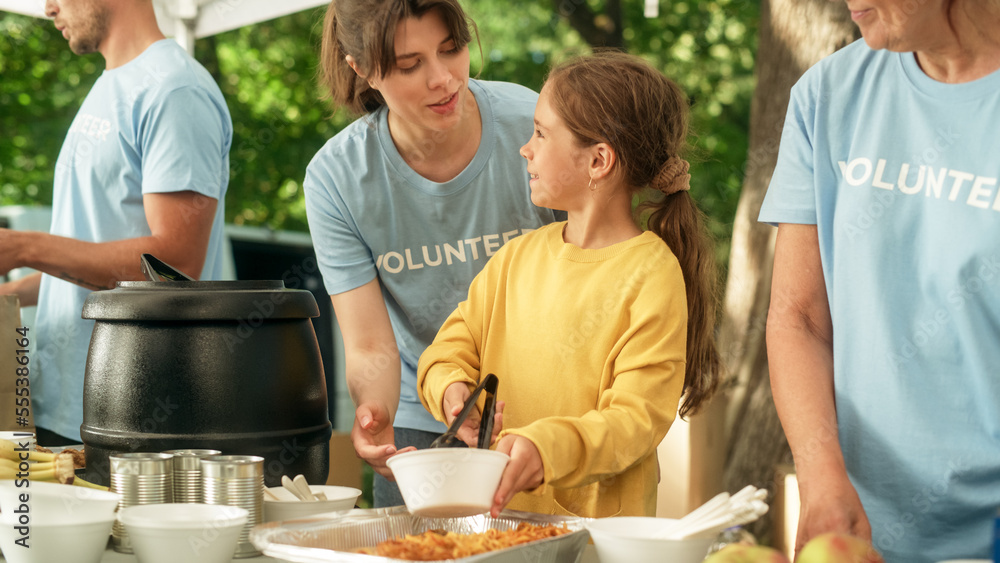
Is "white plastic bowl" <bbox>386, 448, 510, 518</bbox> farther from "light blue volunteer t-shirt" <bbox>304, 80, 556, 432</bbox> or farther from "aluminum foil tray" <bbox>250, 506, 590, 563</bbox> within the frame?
"light blue volunteer t-shirt" <bbox>304, 80, 556, 432</bbox>

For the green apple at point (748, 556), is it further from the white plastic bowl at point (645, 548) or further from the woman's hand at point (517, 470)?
the woman's hand at point (517, 470)

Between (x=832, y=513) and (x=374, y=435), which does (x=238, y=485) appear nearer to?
(x=374, y=435)

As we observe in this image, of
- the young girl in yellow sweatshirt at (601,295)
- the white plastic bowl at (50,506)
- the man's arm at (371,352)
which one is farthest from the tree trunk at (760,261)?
the white plastic bowl at (50,506)

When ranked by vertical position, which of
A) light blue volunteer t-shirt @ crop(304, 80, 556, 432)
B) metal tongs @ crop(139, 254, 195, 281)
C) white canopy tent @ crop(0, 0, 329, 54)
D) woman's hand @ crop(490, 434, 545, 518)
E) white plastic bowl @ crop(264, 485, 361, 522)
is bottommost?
white plastic bowl @ crop(264, 485, 361, 522)

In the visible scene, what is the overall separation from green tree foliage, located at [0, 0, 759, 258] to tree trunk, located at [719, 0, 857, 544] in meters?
3.18

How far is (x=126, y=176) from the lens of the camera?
2.42m

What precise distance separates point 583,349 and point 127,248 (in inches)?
49.1

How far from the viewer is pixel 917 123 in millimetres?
1448

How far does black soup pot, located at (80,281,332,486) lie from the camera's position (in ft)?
4.72

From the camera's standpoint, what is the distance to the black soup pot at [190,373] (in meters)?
1.44

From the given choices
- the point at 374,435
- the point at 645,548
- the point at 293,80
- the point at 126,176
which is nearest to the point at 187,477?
the point at 374,435

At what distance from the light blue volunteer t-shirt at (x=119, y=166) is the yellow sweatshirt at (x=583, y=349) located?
98 cm

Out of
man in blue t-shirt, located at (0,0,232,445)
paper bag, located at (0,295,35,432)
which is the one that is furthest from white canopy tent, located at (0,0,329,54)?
paper bag, located at (0,295,35,432)

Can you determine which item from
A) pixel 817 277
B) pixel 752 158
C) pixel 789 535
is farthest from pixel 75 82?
pixel 817 277
